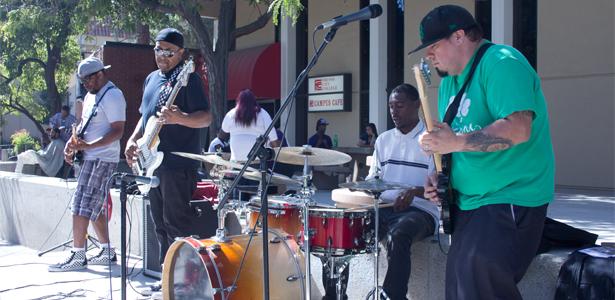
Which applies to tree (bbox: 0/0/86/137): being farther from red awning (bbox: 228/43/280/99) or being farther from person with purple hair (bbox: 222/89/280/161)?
person with purple hair (bbox: 222/89/280/161)

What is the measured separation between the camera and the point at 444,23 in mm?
3123

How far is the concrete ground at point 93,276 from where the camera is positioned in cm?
554

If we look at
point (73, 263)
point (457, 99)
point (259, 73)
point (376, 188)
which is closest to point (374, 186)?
point (376, 188)

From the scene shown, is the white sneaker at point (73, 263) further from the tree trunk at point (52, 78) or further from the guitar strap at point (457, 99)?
the tree trunk at point (52, 78)

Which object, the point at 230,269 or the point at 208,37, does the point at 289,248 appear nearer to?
the point at 230,269

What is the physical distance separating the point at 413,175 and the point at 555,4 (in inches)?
372

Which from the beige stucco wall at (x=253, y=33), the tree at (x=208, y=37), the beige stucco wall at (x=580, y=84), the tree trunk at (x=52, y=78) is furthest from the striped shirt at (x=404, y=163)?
the tree trunk at (x=52, y=78)

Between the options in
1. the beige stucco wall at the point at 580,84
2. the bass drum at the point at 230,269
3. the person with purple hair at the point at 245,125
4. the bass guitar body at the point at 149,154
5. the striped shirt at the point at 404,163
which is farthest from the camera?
the beige stucco wall at the point at 580,84

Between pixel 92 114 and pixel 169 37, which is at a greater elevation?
pixel 169 37

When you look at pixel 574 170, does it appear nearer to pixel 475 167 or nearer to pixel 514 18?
pixel 514 18

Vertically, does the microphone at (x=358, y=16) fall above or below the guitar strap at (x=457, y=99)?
above

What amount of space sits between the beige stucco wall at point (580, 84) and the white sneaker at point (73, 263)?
9190 mm

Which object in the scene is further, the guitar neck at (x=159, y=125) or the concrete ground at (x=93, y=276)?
the concrete ground at (x=93, y=276)

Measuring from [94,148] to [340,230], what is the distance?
3.22 meters
